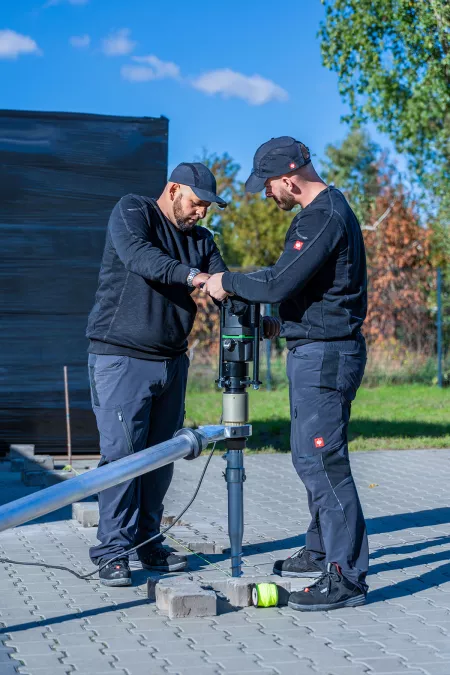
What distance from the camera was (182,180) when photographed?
5410mm

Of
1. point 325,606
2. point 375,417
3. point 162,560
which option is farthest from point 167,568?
point 375,417

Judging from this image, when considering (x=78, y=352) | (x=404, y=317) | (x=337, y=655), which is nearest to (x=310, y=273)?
(x=337, y=655)

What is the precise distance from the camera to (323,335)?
15.9 ft

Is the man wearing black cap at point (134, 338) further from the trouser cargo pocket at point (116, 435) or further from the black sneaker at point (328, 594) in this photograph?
the black sneaker at point (328, 594)

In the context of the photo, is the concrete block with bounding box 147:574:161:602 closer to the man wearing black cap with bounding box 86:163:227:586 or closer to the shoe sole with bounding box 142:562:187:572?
the man wearing black cap with bounding box 86:163:227:586

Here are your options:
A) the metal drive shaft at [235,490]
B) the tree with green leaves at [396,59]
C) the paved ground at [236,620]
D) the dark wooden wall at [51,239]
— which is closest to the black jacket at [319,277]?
the metal drive shaft at [235,490]

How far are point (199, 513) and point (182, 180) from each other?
2.97m

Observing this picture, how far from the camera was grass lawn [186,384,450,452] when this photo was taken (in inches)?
457

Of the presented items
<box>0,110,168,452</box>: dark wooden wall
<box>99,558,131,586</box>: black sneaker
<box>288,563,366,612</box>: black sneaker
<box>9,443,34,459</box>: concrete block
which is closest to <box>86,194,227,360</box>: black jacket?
<box>99,558,131,586</box>: black sneaker

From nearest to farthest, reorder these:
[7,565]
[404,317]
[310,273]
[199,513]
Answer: [310,273], [7,565], [199,513], [404,317]

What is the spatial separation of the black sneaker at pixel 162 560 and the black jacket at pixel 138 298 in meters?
1.10

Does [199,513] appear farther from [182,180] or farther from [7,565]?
[182,180]

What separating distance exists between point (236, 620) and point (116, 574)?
87 cm

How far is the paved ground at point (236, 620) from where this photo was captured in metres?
4.01
